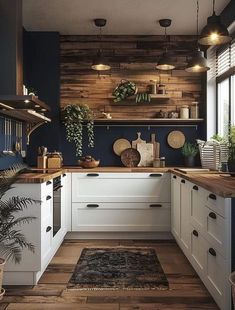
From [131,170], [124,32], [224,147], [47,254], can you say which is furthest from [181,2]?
[47,254]

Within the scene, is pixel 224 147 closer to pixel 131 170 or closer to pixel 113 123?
pixel 131 170

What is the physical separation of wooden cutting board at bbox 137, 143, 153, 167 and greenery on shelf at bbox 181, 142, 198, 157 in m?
0.44

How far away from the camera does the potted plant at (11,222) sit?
2.71m

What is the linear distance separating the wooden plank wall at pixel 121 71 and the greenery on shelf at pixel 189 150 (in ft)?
1.83

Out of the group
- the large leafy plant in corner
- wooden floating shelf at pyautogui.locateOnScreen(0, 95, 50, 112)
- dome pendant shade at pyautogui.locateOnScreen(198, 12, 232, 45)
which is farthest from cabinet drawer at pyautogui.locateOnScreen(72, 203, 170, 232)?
dome pendant shade at pyautogui.locateOnScreen(198, 12, 232, 45)

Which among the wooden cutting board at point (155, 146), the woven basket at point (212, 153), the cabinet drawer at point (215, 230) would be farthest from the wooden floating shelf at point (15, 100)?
the woven basket at point (212, 153)

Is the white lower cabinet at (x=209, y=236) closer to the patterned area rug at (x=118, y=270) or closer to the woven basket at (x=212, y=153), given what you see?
the patterned area rug at (x=118, y=270)

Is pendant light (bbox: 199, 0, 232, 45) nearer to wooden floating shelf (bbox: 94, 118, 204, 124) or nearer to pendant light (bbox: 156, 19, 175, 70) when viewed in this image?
pendant light (bbox: 156, 19, 175, 70)

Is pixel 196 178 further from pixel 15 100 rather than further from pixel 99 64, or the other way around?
pixel 99 64

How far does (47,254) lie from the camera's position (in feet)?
10.9

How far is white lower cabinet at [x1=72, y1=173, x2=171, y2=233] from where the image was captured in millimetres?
4594

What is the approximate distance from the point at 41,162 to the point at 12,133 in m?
0.63

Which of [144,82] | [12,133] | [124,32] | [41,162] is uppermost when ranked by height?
[124,32]

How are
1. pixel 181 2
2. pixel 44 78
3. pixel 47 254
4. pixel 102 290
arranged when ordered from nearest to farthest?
pixel 102 290 → pixel 47 254 → pixel 181 2 → pixel 44 78
